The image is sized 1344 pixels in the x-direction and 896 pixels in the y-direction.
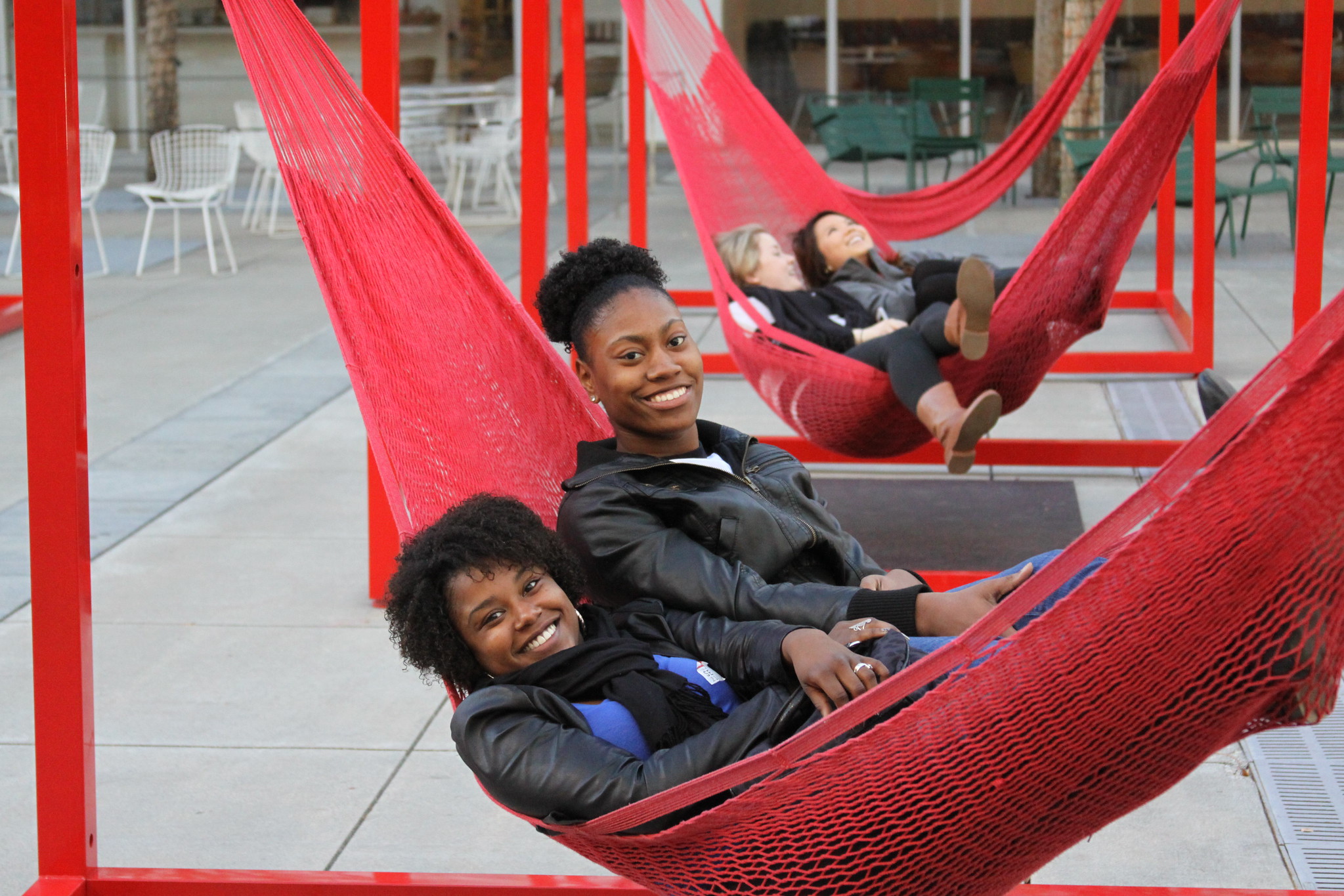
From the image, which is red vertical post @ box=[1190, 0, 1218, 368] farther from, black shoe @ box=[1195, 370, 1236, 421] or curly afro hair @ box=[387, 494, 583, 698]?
curly afro hair @ box=[387, 494, 583, 698]

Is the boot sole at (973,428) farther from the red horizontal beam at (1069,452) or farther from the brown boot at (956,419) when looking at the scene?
the red horizontal beam at (1069,452)

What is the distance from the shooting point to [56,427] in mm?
1847

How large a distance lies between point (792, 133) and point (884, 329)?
102cm

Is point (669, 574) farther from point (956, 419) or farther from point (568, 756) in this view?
point (956, 419)

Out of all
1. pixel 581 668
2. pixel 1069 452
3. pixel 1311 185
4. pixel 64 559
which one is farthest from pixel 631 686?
pixel 1069 452

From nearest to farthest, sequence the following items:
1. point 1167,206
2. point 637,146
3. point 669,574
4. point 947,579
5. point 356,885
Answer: point 669,574
point 356,885
point 947,579
point 637,146
point 1167,206

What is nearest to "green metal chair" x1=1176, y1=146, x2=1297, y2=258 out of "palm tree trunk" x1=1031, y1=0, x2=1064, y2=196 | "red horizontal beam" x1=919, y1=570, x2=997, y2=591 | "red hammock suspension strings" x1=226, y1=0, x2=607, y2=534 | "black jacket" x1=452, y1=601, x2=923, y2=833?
"palm tree trunk" x1=1031, y1=0, x2=1064, y2=196

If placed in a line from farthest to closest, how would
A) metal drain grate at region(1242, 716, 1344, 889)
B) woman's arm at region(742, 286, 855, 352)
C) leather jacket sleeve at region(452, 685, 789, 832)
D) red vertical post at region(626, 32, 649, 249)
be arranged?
red vertical post at region(626, 32, 649, 249) → woman's arm at region(742, 286, 855, 352) → metal drain grate at region(1242, 716, 1344, 889) → leather jacket sleeve at region(452, 685, 789, 832)

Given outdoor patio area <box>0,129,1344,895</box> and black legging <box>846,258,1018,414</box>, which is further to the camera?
black legging <box>846,258,1018,414</box>

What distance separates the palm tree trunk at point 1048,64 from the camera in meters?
9.72

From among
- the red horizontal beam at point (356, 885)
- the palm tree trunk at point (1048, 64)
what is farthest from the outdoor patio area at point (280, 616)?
the palm tree trunk at point (1048, 64)

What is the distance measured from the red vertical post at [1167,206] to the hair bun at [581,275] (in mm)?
3364

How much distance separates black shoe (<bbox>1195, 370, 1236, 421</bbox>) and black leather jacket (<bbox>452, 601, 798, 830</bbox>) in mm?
751

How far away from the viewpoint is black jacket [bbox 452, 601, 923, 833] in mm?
1481
